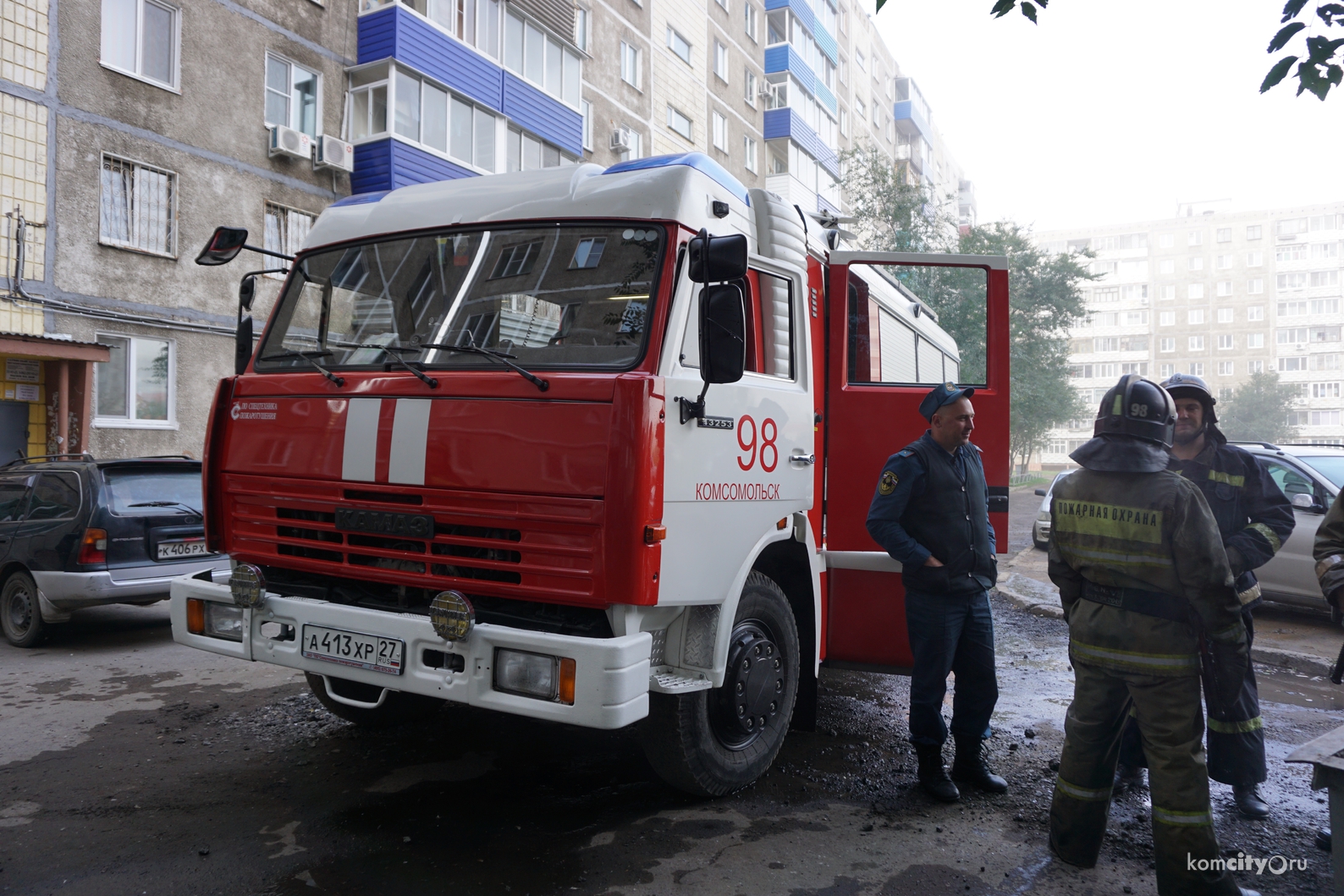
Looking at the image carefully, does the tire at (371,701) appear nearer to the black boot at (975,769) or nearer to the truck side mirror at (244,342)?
the truck side mirror at (244,342)

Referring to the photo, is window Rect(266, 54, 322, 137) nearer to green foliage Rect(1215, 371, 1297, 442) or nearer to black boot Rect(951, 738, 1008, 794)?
black boot Rect(951, 738, 1008, 794)

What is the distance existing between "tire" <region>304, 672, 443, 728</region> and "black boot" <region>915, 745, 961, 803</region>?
2.60 m

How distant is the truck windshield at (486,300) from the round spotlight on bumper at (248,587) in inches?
36.7

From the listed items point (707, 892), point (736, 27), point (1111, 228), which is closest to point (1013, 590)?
point (707, 892)

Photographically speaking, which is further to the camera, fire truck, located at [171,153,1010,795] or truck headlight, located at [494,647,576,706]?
fire truck, located at [171,153,1010,795]

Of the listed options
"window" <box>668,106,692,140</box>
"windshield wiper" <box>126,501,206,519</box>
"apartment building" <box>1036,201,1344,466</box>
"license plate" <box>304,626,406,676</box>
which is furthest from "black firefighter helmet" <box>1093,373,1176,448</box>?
"apartment building" <box>1036,201,1344,466</box>

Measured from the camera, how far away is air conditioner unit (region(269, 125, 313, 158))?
51.2 ft

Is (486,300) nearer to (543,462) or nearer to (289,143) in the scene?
(543,462)

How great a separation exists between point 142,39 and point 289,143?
2532mm

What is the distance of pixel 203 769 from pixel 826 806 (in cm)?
297

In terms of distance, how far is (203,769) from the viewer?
4316 millimetres

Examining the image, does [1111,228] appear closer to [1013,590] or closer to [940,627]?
[1013,590]

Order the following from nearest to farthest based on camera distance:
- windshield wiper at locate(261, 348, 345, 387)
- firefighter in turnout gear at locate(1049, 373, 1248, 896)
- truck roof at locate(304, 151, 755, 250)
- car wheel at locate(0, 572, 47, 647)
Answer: firefighter in turnout gear at locate(1049, 373, 1248, 896), truck roof at locate(304, 151, 755, 250), windshield wiper at locate(261, 348, 345, 387), car wheel at locate(0, 572, 47, 647)

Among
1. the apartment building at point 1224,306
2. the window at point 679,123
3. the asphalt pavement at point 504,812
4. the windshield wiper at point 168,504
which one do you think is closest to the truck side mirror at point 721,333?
the asphalt pavement at point 504,812
